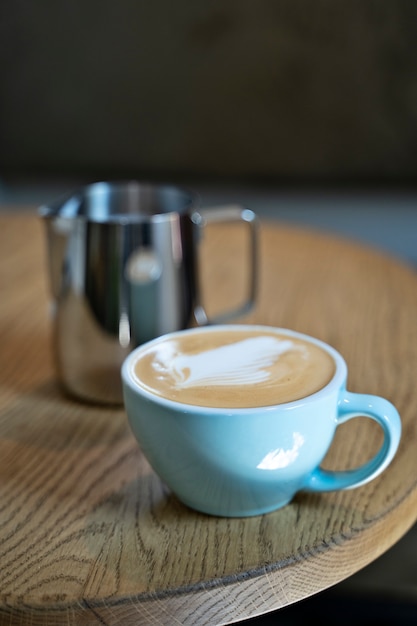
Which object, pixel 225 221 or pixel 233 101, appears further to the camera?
pixel 233 101

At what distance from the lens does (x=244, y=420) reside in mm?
336

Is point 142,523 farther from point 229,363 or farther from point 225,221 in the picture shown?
point 225,221

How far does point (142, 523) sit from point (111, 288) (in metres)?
0.17

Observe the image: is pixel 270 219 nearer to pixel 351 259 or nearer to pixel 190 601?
pixel 351 259

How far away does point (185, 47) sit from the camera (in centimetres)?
142

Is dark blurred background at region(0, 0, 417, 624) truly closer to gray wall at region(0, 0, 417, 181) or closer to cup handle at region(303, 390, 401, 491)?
gray wall at region(0, 0, 417, 181)

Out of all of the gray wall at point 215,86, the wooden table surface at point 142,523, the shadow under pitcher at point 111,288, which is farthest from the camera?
the gray wall at point 215,86

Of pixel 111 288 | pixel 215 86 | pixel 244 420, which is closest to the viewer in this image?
pixel 244 420

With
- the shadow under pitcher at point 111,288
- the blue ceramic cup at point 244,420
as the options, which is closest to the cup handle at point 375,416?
the blue ceramic cup at point 244,420

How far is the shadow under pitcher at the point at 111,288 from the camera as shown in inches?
19.1

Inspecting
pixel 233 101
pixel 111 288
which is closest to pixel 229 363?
pixel 111 288

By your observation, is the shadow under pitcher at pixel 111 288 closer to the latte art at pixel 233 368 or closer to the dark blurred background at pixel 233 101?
the latte art at pixel 233 368

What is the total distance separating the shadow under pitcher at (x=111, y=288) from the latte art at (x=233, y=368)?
0.29 ft

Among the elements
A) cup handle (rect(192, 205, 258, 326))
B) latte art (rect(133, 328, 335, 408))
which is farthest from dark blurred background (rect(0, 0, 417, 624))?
latte art (rect(133, 328, 335, 408))
